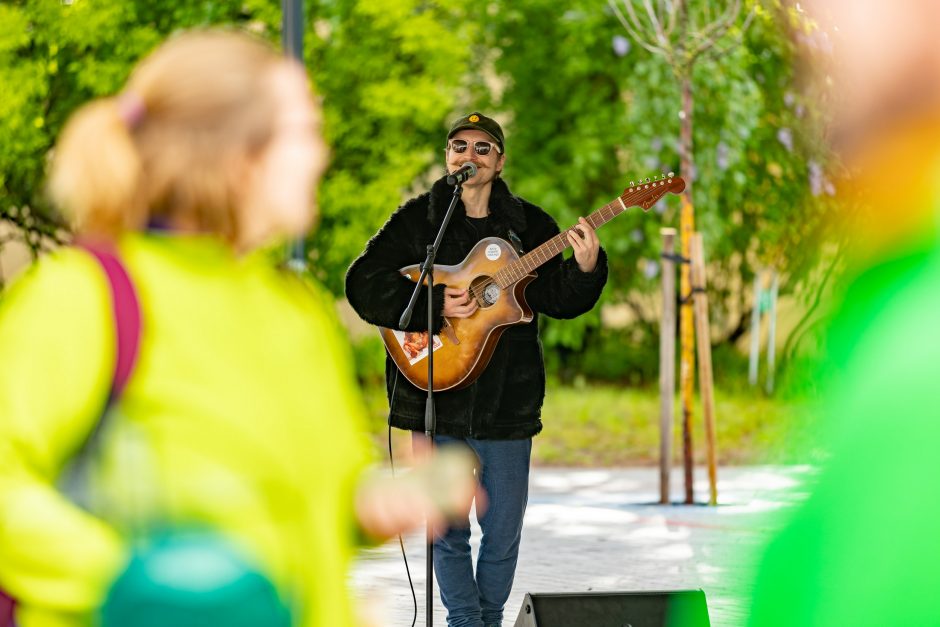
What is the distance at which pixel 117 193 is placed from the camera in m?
2.23

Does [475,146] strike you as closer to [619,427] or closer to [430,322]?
[430,322]

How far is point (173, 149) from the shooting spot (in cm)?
223

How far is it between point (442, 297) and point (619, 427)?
10.7 m

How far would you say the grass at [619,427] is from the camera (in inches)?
591

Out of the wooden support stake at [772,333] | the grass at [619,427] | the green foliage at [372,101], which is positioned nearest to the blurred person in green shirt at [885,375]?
the grass at [619,427]

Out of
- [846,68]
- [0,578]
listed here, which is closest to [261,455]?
[0,578]

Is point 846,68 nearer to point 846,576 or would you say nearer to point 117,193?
point 846,576

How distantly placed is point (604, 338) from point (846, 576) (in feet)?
63.7

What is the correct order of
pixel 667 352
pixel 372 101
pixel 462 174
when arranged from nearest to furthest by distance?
pixel 462 174 → pixel 667 352 → pixel 372 101

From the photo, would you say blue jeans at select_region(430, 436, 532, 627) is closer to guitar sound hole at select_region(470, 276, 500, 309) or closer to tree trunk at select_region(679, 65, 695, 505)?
guitar sound hole at select_region(470, 276, 500, 309)

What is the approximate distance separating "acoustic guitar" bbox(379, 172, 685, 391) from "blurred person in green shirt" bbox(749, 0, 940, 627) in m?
3.98

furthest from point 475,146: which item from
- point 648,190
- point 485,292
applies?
point 648,190

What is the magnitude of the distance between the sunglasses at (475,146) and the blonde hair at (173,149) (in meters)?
3.73

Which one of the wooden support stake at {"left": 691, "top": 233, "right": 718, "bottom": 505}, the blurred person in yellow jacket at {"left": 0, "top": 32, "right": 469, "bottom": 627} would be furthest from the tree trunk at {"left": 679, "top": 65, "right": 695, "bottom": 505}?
the blurred person in yellow jacket at {"left": 0, "top": 32, "right": 469, "bottom": 627}
